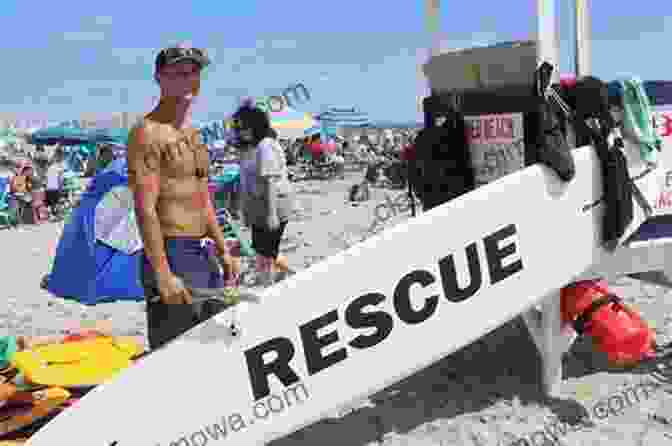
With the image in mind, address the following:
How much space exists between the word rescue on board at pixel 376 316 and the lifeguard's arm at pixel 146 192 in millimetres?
519

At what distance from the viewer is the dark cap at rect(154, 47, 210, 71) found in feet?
9.32

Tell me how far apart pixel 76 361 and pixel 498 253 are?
2018 millimetres

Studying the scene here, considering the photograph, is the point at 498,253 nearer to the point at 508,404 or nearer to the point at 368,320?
the point at 368,320

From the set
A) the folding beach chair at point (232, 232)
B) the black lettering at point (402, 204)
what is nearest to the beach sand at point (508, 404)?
the folding beach chair at point (232, 232)

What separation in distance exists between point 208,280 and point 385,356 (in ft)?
2.69

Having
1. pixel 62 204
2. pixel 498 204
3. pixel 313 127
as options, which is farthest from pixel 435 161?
pixel 313 127

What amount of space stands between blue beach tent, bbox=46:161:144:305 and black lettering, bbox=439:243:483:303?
351 centimetres

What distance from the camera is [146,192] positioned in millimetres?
2826

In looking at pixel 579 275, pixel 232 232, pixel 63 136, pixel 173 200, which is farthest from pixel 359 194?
pixel 63 136

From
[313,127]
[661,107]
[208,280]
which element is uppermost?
[661,107]

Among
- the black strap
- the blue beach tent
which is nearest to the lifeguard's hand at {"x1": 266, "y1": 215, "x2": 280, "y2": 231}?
the blue beach tent

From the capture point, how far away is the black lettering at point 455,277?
321 centimetres

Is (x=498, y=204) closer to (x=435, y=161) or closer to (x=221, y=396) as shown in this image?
(x=435, y=161)

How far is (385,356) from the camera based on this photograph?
3.14 metres
